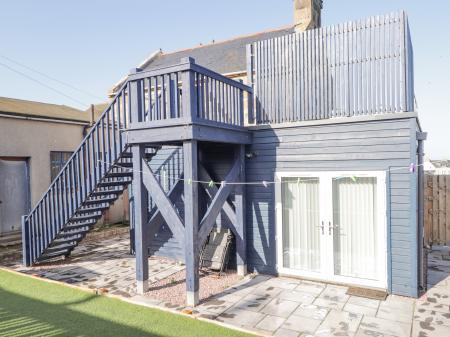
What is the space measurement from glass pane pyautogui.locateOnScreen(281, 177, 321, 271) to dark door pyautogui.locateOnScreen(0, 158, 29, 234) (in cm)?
921

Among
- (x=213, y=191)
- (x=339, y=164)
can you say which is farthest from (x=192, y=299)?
(x=339, y=164)

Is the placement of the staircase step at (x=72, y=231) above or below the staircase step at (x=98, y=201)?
below

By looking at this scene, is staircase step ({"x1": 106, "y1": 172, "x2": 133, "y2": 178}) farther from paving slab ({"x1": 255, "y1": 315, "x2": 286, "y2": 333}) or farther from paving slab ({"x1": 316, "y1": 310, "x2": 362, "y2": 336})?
paving slab ({"x1": 316, "y1": 310, "x2": 362, "y2": 336})

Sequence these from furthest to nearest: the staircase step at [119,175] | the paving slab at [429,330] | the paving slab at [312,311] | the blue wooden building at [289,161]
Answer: the staircase step at [119,175], the blue wooden building at [289,161], the paving slab at [312,311], the paving slab at [429,330]

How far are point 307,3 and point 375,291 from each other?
940cm

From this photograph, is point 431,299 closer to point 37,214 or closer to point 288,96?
point 288,96

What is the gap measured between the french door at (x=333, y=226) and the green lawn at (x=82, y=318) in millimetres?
2630

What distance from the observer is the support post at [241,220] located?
7086 mm

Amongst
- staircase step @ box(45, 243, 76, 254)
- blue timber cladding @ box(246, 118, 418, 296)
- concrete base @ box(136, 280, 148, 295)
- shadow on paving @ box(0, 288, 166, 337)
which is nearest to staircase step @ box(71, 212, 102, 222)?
staircase step @ box(45, 243, 76, 254)

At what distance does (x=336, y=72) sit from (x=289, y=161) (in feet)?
6.14

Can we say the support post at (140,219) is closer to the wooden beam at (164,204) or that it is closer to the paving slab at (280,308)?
the wooden beam at (164,204)

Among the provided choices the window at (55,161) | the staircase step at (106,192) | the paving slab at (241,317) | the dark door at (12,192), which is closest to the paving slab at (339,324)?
the paving slab at (241,317)

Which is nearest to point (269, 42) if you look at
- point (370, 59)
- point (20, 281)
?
point (370, 59)

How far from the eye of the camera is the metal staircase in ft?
22.9
